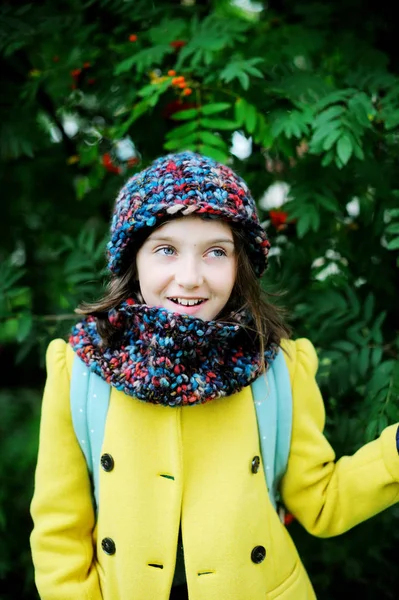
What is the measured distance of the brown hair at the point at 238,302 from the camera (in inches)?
59.9

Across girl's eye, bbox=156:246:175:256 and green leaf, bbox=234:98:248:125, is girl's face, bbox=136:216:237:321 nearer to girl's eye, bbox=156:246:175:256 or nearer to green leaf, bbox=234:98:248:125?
girl's eye, bbox=156:246:175:256

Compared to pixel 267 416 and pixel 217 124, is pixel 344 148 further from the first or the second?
pixel 267 416

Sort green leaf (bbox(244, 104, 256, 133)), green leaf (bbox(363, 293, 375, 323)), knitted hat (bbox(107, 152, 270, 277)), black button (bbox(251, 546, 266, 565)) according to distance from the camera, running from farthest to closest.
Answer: green leaf (bbox(363, 293, 375, 323))
green leaf (bbox(244, 104, 256, 133))
black button (bbox(251, 546, 266, 565))
knitted hat (bbox(107, 152, 270, 277))

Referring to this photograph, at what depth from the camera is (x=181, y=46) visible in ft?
6.84

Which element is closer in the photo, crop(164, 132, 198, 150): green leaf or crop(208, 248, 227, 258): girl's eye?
crop(208, 248, 227, 258): girl's eye

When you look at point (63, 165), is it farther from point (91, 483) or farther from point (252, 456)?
point (252, 456)

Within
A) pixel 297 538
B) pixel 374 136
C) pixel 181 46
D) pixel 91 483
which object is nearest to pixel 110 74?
pixel 181 46

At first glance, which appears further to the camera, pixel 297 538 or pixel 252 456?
pixel 297 538

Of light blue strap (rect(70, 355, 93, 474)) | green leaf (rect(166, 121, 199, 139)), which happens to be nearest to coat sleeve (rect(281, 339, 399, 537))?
light blue strap (rect(70, 355, 93, 474))

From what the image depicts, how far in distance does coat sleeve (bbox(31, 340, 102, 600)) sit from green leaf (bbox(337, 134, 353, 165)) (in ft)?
3.25

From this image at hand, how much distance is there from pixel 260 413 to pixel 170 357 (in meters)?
0.31

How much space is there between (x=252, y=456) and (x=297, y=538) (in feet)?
3.33

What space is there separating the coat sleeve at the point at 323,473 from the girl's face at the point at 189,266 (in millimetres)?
349

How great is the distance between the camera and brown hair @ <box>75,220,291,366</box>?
152cm
